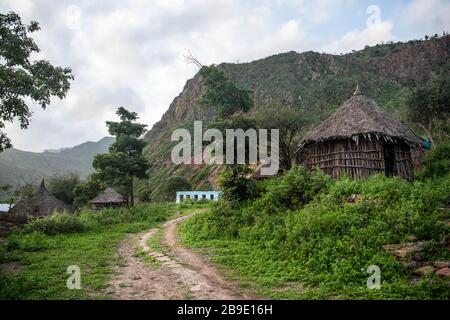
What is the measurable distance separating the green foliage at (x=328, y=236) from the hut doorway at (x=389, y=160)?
4903mm

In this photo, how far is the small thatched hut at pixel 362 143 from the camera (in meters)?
17.2

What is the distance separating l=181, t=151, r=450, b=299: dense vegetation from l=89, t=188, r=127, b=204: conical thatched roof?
73.9ft

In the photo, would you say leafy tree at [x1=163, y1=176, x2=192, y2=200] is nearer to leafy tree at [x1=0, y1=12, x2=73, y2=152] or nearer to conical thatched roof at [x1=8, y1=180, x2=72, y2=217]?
conical thatched roof at [x1=8, y1=180, x2=72, y2=217]

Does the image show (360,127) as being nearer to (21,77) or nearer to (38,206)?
(21,77)

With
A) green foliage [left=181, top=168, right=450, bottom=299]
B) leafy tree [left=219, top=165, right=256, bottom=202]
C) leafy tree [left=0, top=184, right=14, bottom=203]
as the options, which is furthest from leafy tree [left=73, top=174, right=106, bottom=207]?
green foliage [left=181, top=168, right=450, bottom=299]

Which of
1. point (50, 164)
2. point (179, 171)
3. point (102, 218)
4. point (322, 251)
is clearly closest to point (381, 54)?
point (179, 171)

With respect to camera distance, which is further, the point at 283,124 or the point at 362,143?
the point at 283,124

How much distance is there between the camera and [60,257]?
11.3 metres

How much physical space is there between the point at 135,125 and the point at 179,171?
4027 centimetres

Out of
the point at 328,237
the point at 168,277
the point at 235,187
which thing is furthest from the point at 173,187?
the point at 328,237

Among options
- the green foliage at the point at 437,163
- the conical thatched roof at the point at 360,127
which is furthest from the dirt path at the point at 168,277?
the green foliage at the point at 437,163

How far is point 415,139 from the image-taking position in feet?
61.2

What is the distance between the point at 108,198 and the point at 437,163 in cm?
2852

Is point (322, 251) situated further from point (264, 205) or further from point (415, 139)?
point (415, 139)
